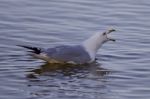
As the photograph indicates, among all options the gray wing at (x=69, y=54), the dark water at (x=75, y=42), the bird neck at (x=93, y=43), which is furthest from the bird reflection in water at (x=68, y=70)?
the bird neck at (x=93, y=43)

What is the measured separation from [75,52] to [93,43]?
504mm

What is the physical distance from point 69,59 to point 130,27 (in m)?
2.36

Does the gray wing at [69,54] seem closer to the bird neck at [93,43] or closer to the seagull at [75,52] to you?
the seagull at [75,52]

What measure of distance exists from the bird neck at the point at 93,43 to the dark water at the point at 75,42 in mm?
175

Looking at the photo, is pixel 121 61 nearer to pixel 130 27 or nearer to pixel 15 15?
pixel 130 27

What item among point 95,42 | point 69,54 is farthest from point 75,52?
point 95,42

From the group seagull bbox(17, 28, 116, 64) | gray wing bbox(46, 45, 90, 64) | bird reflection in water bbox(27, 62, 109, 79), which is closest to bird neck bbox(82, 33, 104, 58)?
seagull bbox(17, 28, 116, 64)

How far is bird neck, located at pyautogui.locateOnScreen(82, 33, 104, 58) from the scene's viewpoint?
39.2 ft

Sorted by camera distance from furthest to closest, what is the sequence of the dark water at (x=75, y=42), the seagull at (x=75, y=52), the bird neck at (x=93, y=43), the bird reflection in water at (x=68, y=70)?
the bird neck at (x=93, y=43) → the seagull at (x=75, y=52) → the bird reflection in water at (x=68, y=70) → the dark water at (x=75, y=42)

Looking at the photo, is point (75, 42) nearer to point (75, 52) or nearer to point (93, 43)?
point (93, 43)

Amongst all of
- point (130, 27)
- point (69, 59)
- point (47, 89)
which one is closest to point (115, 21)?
point (130, 27)

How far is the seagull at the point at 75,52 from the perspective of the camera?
11336mm

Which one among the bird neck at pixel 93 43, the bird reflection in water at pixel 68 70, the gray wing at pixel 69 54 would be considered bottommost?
the bird reflection in water at pixel 68 70

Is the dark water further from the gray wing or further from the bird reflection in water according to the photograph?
the gray wing
